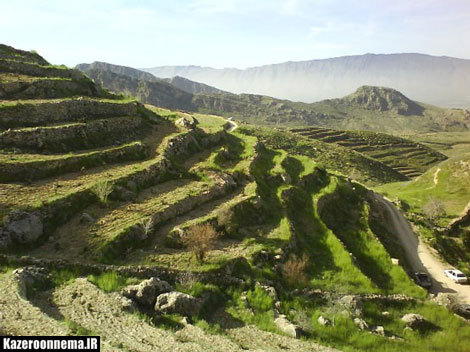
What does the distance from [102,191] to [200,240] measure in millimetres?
10513

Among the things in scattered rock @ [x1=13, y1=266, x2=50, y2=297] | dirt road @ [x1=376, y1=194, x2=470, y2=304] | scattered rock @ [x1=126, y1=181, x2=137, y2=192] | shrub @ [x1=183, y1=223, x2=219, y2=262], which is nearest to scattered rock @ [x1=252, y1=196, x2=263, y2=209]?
shrub @ [x1=183, y1=223, x2=219, y2=262]

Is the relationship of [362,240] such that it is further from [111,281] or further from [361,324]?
[111,281]

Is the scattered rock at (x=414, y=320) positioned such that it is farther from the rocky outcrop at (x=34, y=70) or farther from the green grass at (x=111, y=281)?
the rocky outcrop at (x=34, y=70)

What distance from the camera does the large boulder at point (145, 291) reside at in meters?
20.8

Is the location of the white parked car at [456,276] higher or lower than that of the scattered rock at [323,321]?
lower

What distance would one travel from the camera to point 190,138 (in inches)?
2015

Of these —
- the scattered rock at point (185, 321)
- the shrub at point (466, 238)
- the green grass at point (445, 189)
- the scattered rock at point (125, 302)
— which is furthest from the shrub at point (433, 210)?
the scattered rock at point (125, 302)

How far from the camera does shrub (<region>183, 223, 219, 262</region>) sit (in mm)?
27344

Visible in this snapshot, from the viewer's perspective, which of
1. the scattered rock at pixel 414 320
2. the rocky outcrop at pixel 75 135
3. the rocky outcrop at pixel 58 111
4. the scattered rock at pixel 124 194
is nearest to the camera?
the scattered rock at pixel 414 320

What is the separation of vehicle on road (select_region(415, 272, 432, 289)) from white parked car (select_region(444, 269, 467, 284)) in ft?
11.8

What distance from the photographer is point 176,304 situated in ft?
68.0

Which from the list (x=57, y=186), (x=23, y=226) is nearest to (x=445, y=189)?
(x=57, y=186)

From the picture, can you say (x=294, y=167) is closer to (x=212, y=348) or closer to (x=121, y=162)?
(x=121, y=162)

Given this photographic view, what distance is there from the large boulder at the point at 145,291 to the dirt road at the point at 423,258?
34.0 m
